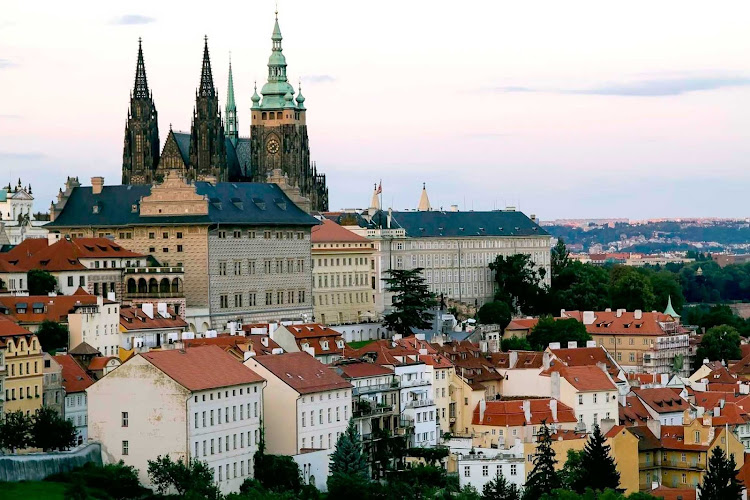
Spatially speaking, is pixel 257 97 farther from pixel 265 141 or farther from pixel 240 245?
pixel 240 245

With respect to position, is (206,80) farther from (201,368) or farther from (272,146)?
(201,368)

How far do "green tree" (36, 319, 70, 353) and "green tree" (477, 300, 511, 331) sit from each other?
1967 inches

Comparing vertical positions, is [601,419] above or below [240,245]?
below

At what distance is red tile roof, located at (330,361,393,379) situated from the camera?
103 m

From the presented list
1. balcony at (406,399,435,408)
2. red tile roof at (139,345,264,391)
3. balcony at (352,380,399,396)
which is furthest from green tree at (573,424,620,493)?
red tile roof at (139,345,264,391)

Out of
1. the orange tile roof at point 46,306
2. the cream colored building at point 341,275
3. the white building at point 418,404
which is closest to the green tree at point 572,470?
the white building at point 418,404

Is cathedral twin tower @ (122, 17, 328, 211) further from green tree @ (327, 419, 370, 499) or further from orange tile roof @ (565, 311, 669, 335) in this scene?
green tree @ (327, 419, 370, 499)

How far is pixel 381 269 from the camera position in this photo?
167 meters

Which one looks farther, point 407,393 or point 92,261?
point 92,261

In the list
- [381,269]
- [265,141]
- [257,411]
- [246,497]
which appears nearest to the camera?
[246,497]

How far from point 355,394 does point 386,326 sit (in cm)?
4406

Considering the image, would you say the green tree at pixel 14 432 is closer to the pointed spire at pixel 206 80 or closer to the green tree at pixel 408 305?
the green tree at pixel 408 305

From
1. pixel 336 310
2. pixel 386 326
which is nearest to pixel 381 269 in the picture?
pixel 336 310

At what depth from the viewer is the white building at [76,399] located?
94.4m
